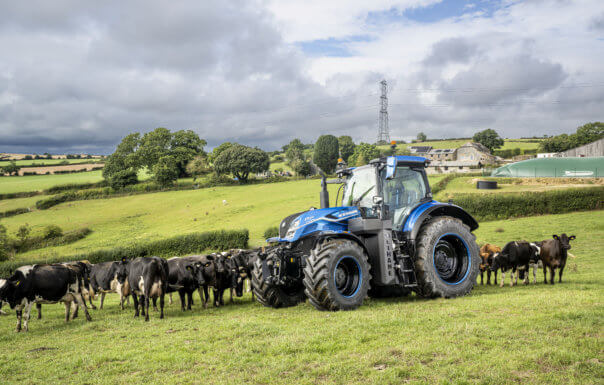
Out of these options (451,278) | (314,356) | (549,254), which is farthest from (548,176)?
(314,356)

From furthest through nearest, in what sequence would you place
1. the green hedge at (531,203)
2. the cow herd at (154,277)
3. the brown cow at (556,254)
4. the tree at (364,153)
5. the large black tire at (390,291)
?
the tree at (364,153), the green hedge at (531,203), the brown cow at (556,254), the large black tire at (390,291), the cow herd at (154,277)

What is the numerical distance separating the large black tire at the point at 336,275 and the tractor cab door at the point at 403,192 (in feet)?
5.04

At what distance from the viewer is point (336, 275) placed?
8336 mm

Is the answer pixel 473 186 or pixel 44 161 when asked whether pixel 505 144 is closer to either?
pixel 473 186

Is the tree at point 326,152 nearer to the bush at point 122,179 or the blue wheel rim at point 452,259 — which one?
the bush at point 122,179

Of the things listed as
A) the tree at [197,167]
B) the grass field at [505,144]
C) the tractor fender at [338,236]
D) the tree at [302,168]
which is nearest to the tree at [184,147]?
the tree at [197,167]

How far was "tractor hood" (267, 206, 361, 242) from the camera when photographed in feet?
28.2

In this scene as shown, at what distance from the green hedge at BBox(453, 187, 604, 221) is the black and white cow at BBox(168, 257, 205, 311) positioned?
2388 cm

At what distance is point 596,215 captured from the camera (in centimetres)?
2677

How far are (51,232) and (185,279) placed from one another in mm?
37025

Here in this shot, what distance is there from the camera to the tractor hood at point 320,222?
859cm

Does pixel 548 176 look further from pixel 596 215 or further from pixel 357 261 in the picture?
pixel 357 261

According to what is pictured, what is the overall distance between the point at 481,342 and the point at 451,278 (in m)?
4.24

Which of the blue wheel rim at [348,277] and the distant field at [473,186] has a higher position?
the distant field at [473,186]
